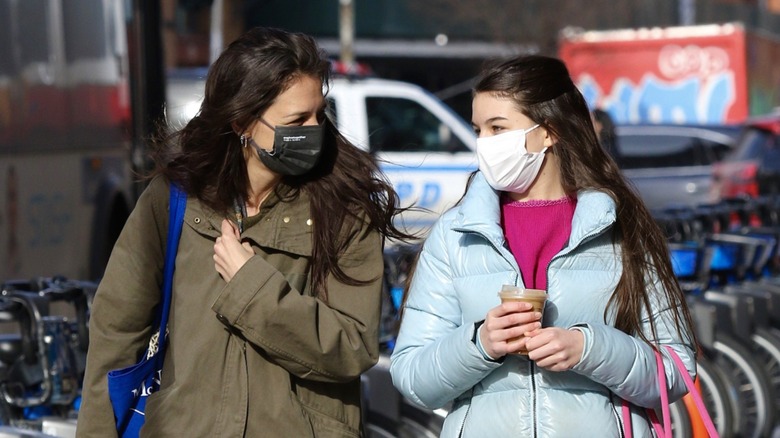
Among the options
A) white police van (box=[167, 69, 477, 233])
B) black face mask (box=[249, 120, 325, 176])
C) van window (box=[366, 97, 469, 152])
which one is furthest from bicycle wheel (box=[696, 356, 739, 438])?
van window (box=[366, 97, 469, 152])

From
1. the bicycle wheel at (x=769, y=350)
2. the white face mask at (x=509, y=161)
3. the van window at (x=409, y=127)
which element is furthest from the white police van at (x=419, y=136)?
the white face mask at (x=509, y=161)

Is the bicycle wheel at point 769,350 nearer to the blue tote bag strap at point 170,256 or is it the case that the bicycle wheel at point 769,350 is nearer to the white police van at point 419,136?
the blue tote bag strap at point 170,256

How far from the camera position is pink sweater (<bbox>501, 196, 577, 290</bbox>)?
119 inches

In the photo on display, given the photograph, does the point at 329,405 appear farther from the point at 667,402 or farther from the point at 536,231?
the point at 667,402

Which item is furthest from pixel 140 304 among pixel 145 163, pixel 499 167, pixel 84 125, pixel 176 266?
pixel 84 125

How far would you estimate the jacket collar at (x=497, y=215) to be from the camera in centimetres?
298

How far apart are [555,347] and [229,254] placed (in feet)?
2.46

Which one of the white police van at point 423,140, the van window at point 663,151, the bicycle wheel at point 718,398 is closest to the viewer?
the bicycle wheel at point 718,398


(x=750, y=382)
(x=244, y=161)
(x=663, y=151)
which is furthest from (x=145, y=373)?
(x=663, y=151)

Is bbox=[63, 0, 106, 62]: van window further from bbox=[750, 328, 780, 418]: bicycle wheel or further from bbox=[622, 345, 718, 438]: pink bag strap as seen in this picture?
bbox=[622, 345, 718, 438]: pink bag strap

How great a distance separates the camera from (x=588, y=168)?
10.3ft

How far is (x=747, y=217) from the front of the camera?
801 centimetres

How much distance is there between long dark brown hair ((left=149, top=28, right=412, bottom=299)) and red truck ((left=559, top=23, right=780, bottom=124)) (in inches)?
881

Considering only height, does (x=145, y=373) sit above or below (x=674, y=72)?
above
